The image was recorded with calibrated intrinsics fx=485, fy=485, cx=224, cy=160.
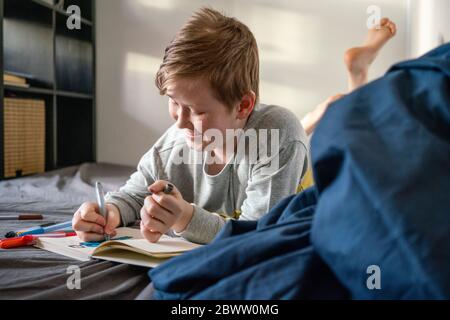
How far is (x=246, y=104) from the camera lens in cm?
106

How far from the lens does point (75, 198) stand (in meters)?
1.47

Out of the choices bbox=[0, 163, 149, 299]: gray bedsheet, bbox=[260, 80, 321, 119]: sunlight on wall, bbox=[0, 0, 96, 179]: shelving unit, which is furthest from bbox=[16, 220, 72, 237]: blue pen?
bbox=[260, 80, 321, 119]: sunlight on wall

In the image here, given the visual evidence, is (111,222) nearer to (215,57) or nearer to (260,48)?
(215,57)

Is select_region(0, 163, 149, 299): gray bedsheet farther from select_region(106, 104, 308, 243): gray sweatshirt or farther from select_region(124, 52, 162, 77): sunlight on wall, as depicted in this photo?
select_region(124, 52, 162, 77): sunlight on wall

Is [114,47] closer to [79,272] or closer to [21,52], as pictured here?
[21,52]

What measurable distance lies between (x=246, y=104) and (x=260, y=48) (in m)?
1.64

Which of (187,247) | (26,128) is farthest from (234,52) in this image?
(26,128)

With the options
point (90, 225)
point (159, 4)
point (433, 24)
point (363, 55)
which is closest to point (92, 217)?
point (90, 225)

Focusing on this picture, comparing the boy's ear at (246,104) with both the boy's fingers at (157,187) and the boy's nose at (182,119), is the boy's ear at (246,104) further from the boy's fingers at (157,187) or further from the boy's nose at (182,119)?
the boy's fingers at (157,187)

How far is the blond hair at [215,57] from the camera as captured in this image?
95 centimetres

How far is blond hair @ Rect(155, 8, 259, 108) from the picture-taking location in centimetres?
95

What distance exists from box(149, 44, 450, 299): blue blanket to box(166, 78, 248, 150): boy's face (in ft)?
1.48

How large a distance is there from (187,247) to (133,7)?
218 cm

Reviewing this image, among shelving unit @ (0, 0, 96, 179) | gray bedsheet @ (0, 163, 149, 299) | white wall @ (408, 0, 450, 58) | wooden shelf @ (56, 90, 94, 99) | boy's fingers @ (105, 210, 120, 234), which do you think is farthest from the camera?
wooden shelf @ (56, 90, 94, 99)
